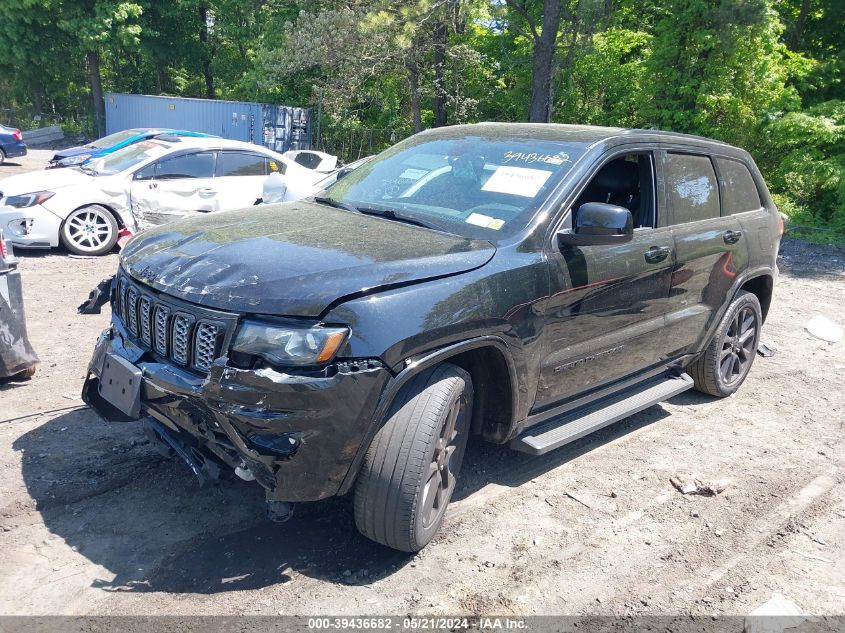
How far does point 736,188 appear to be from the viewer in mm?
5406

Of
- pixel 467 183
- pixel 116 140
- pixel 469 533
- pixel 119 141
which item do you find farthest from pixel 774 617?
pixel 116 140

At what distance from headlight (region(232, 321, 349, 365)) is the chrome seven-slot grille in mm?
146

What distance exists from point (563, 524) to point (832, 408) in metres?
3.19

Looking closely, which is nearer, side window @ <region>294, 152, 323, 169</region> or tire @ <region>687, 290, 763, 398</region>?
tire @ <region>687, 290, 763, 398</region>

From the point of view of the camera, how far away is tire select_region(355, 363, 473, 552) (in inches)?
123

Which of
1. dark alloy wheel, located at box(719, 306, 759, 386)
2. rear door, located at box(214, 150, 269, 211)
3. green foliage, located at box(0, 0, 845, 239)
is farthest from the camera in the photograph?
green foliage, located at box(0, 0, 845, 239)

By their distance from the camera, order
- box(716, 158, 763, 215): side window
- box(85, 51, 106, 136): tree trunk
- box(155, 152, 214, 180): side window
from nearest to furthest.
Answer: box(716, 158, 763, 215): side window < box(155, 152, 214, 180): side window < box(85, 51, 106, 136): tree trunk

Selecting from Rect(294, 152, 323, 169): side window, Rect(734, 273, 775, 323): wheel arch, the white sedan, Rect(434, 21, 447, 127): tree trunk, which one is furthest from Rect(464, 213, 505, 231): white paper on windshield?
Rect(434, 21, 447, 127): tree trunk

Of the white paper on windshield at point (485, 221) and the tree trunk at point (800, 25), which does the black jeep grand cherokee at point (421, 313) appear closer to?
the white paper on windshield at point (485, 221)

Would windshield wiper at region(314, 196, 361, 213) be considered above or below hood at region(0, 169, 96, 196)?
above

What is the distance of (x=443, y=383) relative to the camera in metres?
3.26

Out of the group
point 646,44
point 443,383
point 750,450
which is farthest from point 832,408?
point 646,44

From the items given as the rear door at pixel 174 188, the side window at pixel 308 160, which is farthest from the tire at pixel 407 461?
the side window at pixel 308 160

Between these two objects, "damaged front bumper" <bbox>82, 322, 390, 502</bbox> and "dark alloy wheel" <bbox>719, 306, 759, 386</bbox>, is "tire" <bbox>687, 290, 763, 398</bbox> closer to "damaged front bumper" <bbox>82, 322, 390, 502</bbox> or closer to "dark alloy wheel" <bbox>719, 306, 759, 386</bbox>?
"dark alloy wheel" <bbox>719, 306, 759, 386</bbox>
